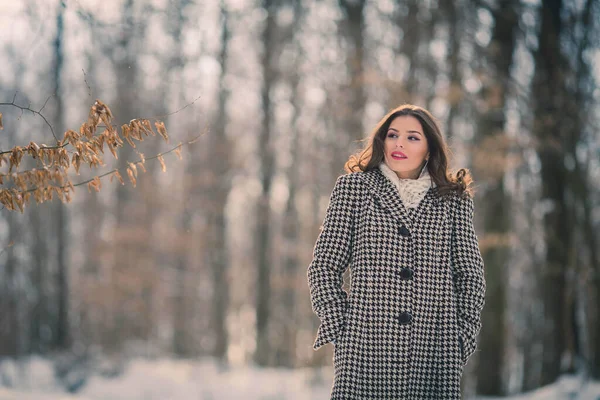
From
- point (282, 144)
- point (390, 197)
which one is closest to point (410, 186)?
point (390, 197)

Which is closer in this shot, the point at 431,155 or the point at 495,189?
the point at 431,155

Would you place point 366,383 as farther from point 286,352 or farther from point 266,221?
point 286,352

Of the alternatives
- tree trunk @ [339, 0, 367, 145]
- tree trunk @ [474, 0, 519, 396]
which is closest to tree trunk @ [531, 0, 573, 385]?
tree trunk @ [474, 0, 519, 396]

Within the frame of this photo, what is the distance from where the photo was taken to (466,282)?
9.66 ft

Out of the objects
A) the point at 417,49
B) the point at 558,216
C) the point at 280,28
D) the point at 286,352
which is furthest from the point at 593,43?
the point at 286,352

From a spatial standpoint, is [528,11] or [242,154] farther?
[242,154]

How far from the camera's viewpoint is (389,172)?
3064 millimetres

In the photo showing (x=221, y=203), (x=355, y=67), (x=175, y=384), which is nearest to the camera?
(x=355, y=67)

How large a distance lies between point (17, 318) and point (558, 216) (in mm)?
9341

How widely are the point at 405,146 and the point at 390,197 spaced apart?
0.90 ft

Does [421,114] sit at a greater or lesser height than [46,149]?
greater

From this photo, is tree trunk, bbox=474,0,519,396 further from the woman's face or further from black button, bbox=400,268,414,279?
black button, bbox=400,268,414,279

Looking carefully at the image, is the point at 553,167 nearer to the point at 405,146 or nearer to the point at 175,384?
the point at 405,146

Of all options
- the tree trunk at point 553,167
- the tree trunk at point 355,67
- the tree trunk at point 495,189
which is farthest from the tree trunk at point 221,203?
the tree trunk at point 553,167
